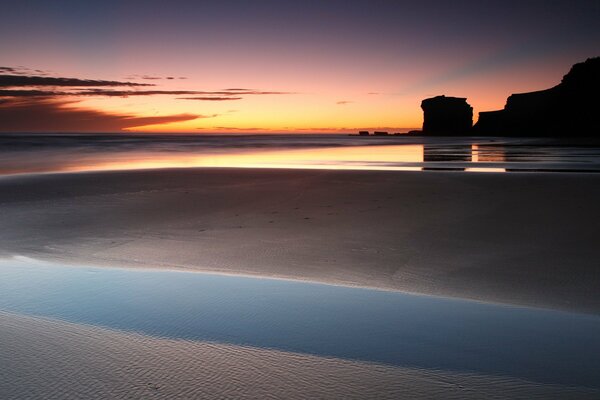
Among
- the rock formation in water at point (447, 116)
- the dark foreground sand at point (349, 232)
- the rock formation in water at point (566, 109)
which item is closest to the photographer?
the dark foreground sand at point (349, 232)

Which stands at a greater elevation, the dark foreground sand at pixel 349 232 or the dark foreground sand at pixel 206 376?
the dark foreground sand at pixel 206 376

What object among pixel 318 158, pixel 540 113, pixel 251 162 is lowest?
pixel 318 158

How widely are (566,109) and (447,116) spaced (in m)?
64.6

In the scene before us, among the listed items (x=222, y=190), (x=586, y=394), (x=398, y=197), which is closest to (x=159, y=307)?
(x=586, y=394)

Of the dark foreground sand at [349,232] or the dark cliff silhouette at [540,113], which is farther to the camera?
the dark cliff silhouette at [540,113]

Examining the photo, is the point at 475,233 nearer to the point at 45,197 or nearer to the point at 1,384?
the point at 1,384

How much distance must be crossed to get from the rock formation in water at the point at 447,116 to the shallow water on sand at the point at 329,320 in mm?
178297

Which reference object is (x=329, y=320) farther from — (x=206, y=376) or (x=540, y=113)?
(x=540, y=113)

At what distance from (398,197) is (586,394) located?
788 centimetres

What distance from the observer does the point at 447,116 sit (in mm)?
178750

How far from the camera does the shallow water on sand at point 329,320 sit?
3.06 meters

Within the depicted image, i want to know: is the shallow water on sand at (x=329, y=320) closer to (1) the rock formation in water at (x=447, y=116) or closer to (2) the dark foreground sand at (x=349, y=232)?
A: (2) the dark foreground sand at (x=349, y=232)

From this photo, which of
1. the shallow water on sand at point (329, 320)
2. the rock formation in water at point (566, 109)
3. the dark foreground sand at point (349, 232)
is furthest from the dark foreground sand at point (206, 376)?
the rock formation in water at point (566, 109)

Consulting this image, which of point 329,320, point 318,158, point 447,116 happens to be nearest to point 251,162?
point 318,158
